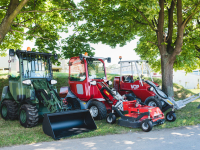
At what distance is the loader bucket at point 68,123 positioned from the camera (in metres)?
5.28

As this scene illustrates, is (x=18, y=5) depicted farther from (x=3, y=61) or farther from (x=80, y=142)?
(x=3, y=61)

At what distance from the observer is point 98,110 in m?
6.90

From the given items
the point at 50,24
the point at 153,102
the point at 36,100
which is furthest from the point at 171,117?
the point at 50,24

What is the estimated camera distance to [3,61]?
30656 millimetres

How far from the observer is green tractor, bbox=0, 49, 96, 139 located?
5.73 m

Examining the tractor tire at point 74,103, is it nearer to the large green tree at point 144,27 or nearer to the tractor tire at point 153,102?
the tractor tire at point 153,102

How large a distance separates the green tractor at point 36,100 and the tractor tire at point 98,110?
0.80 meters

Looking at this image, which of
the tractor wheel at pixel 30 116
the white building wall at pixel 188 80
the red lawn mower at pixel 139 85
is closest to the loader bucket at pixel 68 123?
the tractor wheel at pixel 30 116

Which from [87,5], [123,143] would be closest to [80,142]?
[123,143]

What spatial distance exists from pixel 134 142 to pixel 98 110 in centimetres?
222

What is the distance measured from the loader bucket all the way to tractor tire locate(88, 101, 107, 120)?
79 cm

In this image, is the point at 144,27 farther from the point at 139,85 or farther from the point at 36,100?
the point at 36,100

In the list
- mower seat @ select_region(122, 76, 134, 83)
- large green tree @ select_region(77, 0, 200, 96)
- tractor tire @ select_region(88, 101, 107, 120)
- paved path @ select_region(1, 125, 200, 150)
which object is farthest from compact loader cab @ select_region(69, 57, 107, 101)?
large green tree @ select_region(77, 0, 200, 96)

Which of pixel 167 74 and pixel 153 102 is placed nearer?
pixel 153 102
